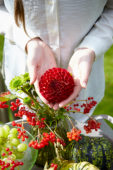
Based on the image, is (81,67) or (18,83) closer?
(18,83)

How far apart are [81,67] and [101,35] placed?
18 cm

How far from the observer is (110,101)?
1.92 meters

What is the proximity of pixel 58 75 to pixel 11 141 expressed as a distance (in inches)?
8.6

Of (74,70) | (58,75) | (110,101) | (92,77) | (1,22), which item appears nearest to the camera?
(58,75)

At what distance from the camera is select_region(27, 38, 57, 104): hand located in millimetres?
686

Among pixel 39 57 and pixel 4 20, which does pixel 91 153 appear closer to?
pixel 39 57

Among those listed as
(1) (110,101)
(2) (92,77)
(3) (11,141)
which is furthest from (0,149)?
(1) (110,101)

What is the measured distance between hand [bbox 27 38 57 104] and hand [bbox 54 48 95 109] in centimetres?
8

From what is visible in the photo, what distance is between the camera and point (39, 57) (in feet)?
2.36

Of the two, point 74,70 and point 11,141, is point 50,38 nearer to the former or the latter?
point 74,70

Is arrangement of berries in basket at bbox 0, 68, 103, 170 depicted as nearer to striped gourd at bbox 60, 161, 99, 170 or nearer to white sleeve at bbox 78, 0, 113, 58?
striped gourd at bbox 60, 161, 99, 170

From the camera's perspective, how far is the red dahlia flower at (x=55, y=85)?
546mm

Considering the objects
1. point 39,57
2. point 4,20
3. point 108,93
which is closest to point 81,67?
point 39,57

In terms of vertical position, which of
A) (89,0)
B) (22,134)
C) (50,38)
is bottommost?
(22,134)
